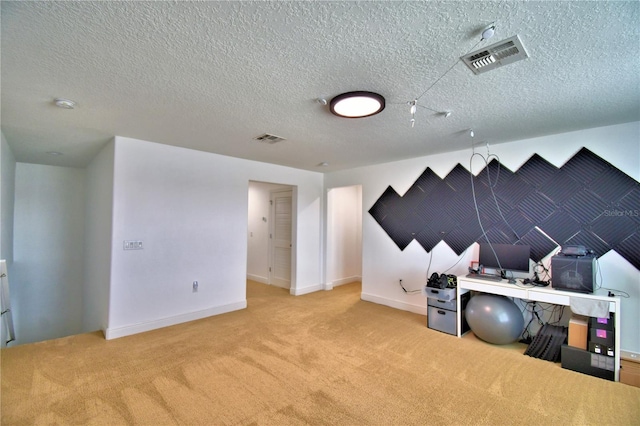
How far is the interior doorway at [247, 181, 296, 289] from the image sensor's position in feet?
20.3

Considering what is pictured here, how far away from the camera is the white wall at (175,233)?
361cm

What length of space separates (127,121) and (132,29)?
1.76 meters

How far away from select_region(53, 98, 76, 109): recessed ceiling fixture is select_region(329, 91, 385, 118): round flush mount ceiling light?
2309 millimetres

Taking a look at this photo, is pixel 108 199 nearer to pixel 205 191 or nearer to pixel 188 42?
pixel 205 191

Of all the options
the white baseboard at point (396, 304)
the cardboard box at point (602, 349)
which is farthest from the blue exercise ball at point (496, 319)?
the white baseboard at point (396, 304)

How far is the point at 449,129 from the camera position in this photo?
324 centimetres

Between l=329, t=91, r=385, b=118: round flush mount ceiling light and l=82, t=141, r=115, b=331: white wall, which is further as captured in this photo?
l=82, t=141, r=115, b=331: white wall

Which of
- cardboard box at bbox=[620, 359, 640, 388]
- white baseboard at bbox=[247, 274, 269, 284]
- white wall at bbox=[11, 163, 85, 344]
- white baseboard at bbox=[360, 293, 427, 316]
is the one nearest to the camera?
cardboard box at bbox=[620, 359, 640, 388]

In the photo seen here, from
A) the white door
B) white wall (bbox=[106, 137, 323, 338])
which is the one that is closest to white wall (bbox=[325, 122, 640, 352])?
the white door

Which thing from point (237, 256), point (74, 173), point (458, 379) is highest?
point (74, 173)

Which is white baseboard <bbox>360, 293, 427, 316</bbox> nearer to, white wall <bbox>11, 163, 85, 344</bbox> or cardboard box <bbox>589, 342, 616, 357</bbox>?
cardboard box <bbox>589, 342, 616, 357</bbox>

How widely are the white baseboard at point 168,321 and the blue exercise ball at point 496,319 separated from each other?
3.39 metres

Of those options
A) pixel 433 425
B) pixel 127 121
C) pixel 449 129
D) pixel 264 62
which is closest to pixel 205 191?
pixel 127 121

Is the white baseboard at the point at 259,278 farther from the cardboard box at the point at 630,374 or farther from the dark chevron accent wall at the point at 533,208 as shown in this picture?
the cardboard box at the point at 630,374
